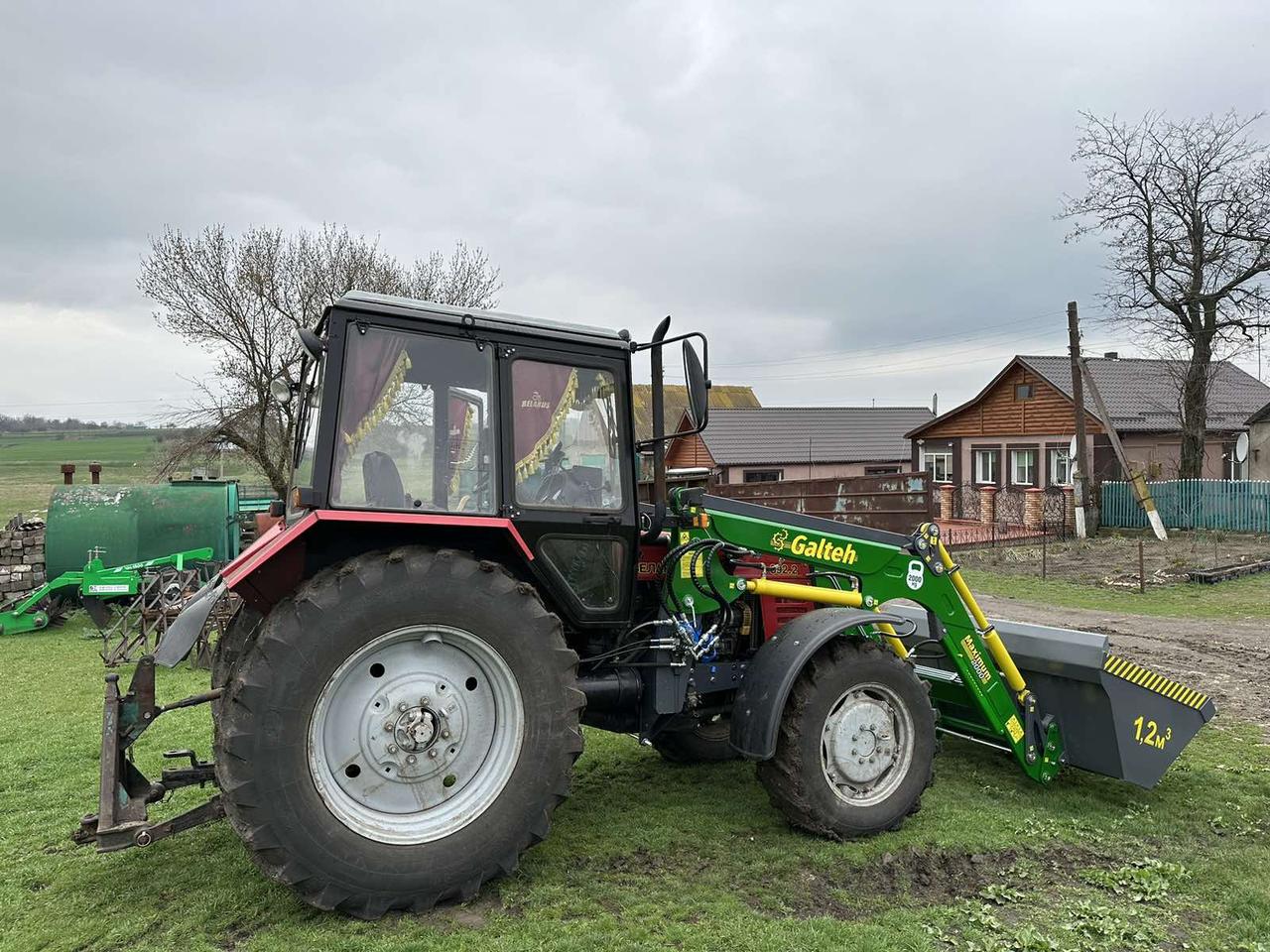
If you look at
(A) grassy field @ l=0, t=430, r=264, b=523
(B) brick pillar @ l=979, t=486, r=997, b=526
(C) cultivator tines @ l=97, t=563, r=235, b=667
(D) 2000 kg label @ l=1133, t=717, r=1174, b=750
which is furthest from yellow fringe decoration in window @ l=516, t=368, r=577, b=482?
(B) brick pillar @ l=979, t=486, r=997, b=526

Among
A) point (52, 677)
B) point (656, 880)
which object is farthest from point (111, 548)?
point (656, 880)

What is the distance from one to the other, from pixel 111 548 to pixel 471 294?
518 inches

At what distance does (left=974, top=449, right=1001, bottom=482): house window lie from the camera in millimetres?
28859

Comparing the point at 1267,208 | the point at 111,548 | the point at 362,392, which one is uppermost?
the point at 1267,208

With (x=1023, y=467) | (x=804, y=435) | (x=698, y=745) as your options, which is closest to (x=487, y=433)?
(x=698, y=745)

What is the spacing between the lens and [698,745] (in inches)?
217

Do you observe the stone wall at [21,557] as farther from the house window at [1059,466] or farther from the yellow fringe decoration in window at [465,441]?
the house window at [1059,466]

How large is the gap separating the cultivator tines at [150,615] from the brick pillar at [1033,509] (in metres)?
19.4

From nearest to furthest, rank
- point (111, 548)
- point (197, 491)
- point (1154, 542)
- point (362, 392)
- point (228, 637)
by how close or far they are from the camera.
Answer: point (362, 392), point (228, 637), point (111, 548), point (197, 491), point (1154, 542)

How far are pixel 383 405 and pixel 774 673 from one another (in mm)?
2203

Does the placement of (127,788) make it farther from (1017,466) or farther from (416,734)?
(1017,466)

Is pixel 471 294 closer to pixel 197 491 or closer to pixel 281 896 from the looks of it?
pixel 197 491

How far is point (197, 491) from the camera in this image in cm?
1353

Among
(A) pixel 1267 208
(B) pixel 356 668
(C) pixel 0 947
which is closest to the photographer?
(C) pixel 0 947
